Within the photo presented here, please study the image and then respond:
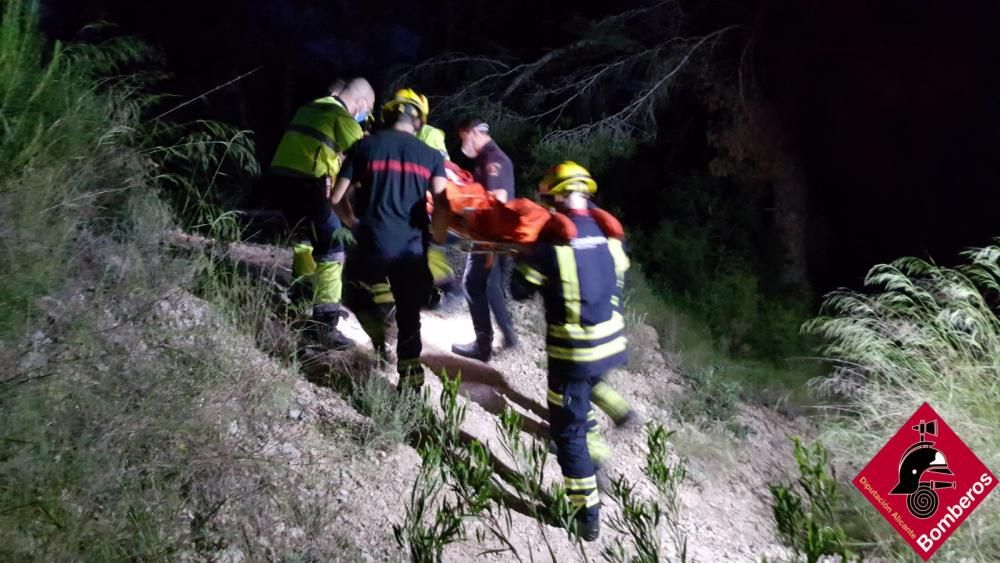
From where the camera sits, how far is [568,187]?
147 inches

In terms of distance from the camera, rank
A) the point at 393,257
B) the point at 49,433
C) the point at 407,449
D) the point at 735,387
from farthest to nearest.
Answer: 1. the point at 735,387
2. the point at 393,257
3. the point at 407,449
4. the point at 49,433

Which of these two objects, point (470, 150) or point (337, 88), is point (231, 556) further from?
point (470, 150)

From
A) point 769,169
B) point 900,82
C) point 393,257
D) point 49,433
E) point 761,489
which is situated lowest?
point 761,489

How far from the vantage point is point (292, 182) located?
15.1 feet

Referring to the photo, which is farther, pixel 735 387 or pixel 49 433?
pixel 735 387

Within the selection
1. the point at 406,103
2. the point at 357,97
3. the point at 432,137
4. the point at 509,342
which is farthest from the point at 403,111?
the point at 509,342

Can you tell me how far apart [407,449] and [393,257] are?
3.72 feet

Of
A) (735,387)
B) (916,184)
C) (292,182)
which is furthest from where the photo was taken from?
(916,184)

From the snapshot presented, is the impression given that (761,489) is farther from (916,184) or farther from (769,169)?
(916,184)

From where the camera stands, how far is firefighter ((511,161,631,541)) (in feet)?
11.9

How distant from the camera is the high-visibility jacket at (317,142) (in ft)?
14.7

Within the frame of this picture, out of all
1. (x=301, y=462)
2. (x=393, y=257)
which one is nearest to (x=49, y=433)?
Result: (x=301, y=462)

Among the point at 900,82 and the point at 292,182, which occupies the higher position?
the point at 900,82

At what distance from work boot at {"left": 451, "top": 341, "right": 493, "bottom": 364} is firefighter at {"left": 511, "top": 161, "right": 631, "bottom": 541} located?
1738 mm
